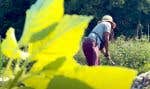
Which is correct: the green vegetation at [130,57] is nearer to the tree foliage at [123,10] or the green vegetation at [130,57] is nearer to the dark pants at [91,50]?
the dark pants at [91,50]

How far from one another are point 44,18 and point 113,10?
3161 cm

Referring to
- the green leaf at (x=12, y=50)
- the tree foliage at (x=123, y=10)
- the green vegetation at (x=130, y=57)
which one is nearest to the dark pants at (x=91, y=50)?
the green vegetation at (x=130, y=57)

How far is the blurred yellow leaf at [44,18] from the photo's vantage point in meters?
0.49

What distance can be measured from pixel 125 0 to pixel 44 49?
3181 cm

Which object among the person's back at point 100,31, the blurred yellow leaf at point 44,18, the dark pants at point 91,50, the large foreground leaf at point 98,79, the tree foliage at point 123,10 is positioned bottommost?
the tree foliage at point 123,10

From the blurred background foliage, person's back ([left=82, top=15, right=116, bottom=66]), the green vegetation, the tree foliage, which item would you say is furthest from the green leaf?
the tree foliage

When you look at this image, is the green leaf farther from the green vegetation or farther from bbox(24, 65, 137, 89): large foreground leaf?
the green vegetation

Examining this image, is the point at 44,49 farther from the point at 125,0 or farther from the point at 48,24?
the point at 125,0

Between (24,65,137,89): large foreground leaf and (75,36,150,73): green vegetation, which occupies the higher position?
(24,65,137,89): large foreground leaf

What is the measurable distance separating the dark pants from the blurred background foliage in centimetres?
2029

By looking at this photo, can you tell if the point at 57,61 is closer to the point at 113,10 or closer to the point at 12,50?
the point at 12,50

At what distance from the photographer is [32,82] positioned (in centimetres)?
49

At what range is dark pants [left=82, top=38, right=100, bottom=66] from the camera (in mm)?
8711

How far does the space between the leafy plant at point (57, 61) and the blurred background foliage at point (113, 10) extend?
94.2ft
